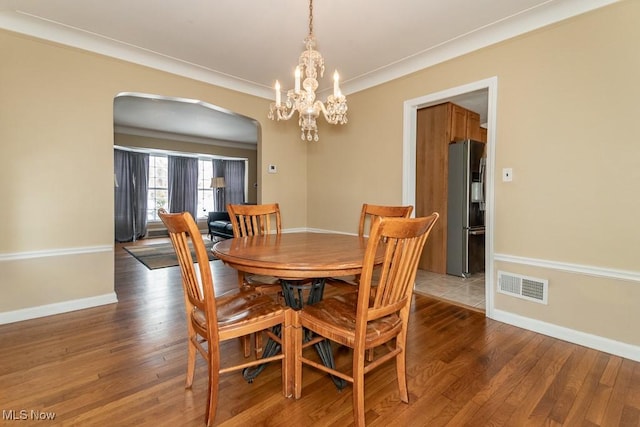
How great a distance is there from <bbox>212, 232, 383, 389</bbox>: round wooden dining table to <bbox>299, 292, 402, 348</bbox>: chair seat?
17cm

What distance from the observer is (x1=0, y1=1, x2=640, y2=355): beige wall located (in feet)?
6.67

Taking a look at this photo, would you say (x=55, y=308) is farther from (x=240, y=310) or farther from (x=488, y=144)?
(x=488, y=144)

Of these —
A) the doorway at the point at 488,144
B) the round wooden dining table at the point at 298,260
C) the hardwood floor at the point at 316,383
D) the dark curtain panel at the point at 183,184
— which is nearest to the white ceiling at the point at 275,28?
the doorway at the point at 488,144

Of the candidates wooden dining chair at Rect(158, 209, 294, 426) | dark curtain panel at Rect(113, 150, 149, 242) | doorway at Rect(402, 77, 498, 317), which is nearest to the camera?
wooden dining chair at Rect(158, 209, 294, 426)

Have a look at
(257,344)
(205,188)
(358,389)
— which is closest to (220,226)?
(205,188)

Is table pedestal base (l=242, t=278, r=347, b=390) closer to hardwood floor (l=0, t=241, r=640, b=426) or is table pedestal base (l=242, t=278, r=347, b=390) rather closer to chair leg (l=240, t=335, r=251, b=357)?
hardwood floor (l=0, t=241, r=640, b=426)

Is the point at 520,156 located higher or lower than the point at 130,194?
higher

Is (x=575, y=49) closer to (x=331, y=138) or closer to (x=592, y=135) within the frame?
(x=592, y=135)

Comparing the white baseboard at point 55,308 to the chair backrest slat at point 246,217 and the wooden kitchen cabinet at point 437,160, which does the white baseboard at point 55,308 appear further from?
the wooden kitchen cabinet at point 437,160

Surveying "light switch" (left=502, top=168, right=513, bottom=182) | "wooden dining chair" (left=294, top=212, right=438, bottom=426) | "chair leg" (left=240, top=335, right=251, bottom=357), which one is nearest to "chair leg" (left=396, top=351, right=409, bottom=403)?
"wooden dining chair" (left=294, top=212, right=438, bottom=426)

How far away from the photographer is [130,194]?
23.6 ft

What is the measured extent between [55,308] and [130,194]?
5.21 m

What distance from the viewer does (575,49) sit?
2.17 metres

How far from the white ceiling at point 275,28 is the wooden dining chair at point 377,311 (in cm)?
184
